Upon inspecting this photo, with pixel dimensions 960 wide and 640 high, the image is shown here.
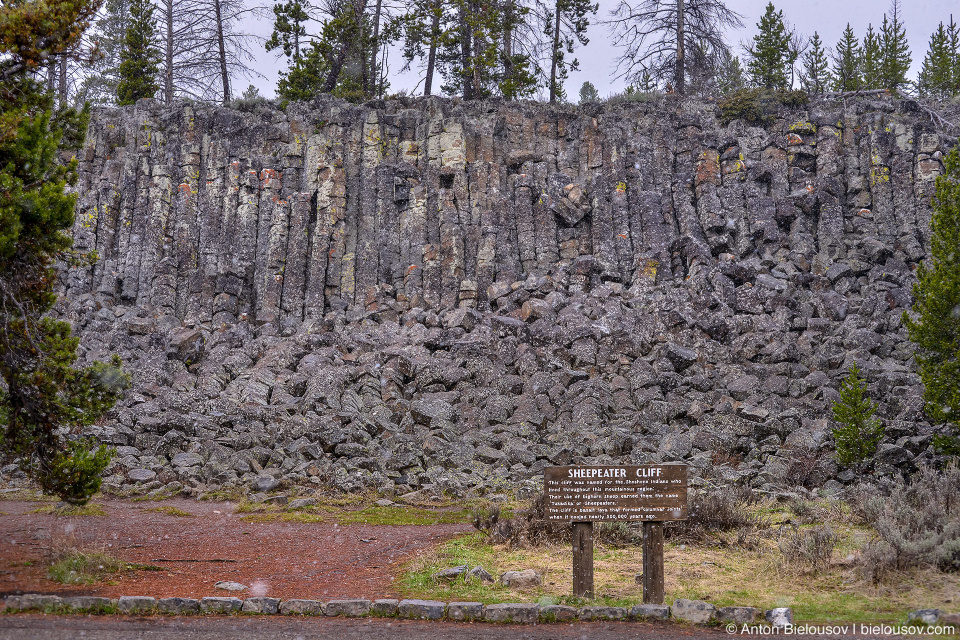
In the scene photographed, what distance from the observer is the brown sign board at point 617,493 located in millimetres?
10555

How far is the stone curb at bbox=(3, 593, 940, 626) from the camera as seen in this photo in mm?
9812

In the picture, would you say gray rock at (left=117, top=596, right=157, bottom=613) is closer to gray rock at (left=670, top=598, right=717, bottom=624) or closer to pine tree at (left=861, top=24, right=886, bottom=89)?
gray rock at (left=670, top=598, right=717, bottom=624)

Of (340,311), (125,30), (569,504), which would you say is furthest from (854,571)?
(125,30)

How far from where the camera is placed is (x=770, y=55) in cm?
4050

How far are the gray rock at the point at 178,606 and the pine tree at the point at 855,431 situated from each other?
16.8 meters

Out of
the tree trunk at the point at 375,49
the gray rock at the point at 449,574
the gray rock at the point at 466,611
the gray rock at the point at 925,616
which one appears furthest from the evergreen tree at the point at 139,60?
the gray rock at the point at 925,616

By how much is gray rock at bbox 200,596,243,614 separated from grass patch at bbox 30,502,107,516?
1028cm

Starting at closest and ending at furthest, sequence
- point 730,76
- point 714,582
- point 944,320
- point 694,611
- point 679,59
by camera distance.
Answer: point 694,611 → point 714,582 → point 944,320 → point 679,59 → point 730,76

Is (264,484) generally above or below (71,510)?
above

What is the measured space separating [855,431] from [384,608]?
15.2 metres

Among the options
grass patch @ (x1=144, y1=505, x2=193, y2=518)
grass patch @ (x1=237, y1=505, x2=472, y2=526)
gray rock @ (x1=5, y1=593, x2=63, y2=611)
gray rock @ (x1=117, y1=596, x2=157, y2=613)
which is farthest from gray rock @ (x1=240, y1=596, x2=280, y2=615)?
grass patch @ (x1=144, y1=505, x2=193, y2=518)


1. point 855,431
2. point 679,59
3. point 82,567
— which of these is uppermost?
point 679,59

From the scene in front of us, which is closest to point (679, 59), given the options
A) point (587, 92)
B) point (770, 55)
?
point (770, 55)

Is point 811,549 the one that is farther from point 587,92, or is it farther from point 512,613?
point 587,92
